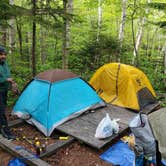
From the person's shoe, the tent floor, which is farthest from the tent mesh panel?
the person's shoe

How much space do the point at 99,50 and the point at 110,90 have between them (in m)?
3.71

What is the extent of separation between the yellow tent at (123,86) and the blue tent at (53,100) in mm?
1080

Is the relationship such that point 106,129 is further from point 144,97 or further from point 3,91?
point 144,97

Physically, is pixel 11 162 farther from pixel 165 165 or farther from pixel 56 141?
pixel 165 165

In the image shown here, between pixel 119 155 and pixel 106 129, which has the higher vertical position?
pixel 106 129

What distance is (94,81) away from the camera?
25.3 ft

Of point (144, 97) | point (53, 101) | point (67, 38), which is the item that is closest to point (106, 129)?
point (53, 101)

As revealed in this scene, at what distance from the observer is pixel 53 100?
218 inches

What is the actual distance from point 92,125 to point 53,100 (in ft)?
3.87

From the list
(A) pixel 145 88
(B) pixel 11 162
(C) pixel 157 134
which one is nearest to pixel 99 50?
(A) pixel 145 88

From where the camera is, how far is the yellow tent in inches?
270

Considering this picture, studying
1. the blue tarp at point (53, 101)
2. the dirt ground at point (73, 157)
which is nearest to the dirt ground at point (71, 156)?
the dirt ground at point (73, 157)

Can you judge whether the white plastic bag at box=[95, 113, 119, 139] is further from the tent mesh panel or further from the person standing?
the tent mesh panel

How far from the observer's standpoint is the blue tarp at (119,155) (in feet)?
14.3
